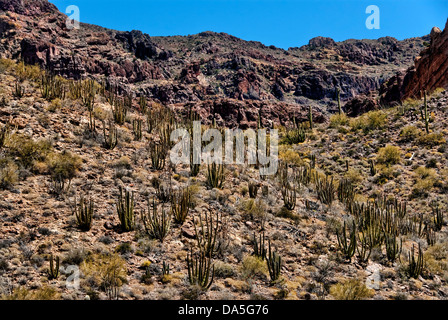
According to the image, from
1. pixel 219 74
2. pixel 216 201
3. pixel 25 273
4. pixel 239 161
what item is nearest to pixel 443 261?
pixel 216 201

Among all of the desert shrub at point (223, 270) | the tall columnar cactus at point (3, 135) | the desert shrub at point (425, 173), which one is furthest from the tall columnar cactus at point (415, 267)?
the tall columnar cactus at point (3, 135)

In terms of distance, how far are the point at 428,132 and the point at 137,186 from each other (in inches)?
636

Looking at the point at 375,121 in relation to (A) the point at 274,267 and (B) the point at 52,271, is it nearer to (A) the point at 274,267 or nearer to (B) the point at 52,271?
(A) the point at 274,267

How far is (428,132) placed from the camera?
16375mm

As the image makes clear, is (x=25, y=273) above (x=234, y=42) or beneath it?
beneath

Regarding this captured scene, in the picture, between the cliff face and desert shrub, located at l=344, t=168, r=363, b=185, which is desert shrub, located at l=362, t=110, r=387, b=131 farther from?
desert shrub, located at l=344, t=168, r=363, b=185

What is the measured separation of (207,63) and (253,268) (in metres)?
110

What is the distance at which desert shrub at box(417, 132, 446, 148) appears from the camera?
15530 millimetres

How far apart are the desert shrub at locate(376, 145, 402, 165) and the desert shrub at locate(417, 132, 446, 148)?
1330 mm

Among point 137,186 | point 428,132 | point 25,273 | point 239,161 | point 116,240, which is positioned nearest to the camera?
point 25,273

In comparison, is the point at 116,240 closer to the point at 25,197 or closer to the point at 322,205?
the point at 25,197

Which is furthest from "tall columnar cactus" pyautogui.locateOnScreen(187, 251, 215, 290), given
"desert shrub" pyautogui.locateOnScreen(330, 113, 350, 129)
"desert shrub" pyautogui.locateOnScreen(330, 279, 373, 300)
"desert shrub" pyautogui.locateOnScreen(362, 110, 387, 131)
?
"desert shrub" pyautogui.locateOnScreen(330, 113, 350, 129)

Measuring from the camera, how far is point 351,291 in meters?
5.95

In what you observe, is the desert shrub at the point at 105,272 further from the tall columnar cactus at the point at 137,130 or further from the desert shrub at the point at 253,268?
the tall columnar cactus at the point at 137,130
